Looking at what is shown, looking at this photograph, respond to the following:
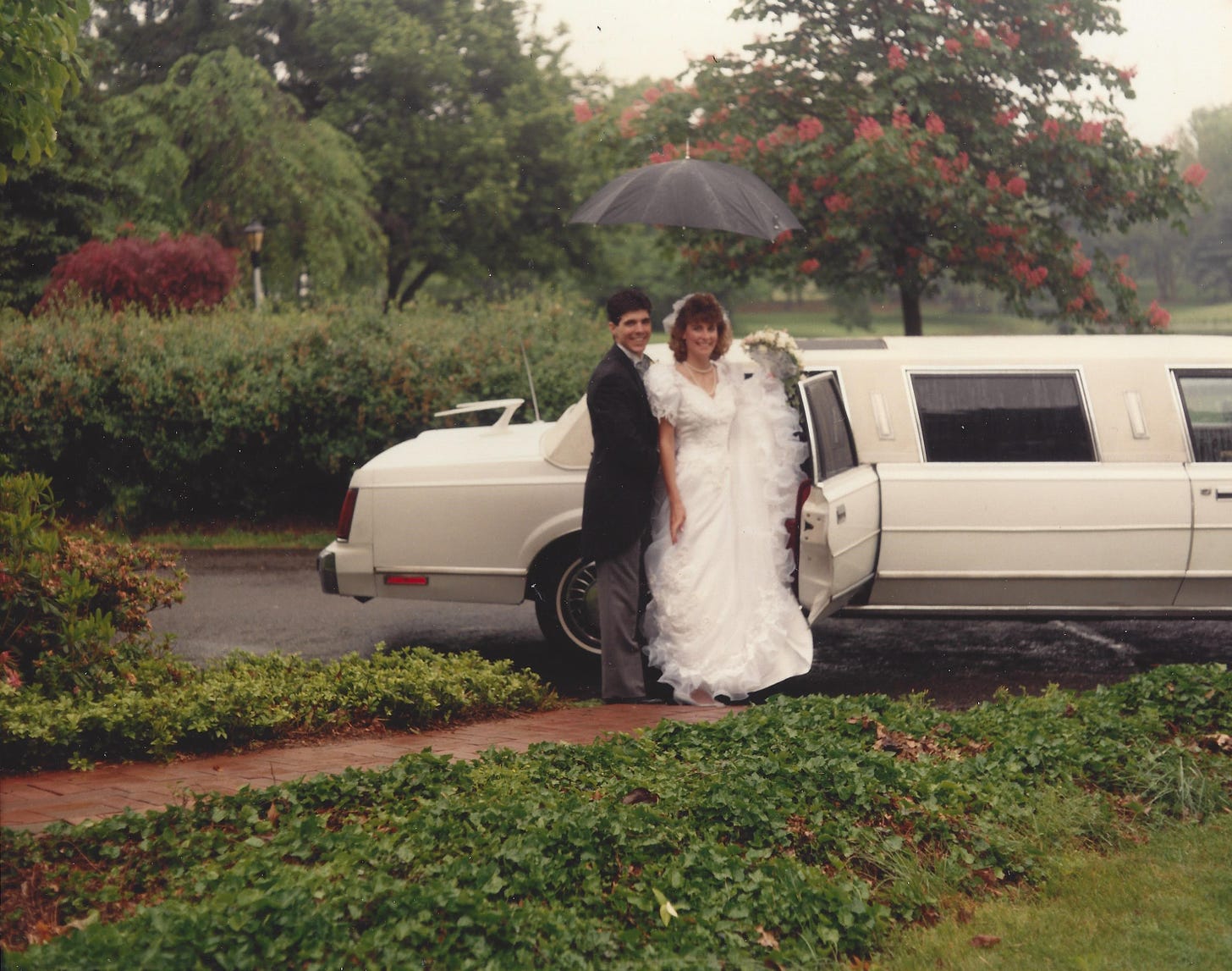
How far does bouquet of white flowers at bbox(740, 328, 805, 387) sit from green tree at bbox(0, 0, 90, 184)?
3.35 m

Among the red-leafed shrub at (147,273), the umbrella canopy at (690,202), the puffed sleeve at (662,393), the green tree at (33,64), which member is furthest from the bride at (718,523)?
the red-leafed shrub at (147,273)

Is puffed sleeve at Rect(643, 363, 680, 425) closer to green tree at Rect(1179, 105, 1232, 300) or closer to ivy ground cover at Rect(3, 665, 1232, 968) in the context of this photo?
ivy ground cover at Rect(3, 665, 1232, 968)

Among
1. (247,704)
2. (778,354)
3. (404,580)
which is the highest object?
(778,354)

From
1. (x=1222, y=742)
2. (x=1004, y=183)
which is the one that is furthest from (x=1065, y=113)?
(x=1222, y=742)

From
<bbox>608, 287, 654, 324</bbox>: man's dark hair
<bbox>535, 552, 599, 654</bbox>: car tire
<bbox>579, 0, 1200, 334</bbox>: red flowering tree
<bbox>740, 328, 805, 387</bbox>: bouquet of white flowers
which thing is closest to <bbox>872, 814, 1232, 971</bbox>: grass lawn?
<bbox>740, 328, 805, 387</bbox>: bouquet of white flowers

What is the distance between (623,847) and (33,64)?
13.7 ft

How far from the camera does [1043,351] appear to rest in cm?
827

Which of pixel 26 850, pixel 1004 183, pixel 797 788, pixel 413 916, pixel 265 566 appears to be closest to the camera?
pixel 413 916

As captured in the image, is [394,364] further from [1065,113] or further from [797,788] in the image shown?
[797,788]

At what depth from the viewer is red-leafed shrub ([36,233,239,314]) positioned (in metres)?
21.7

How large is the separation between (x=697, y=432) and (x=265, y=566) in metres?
5.90

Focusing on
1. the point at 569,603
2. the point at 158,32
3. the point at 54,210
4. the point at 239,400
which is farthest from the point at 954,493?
the point at 158,32

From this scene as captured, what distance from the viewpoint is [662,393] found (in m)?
7.46

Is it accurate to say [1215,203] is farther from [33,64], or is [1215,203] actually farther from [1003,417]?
[33,64]
